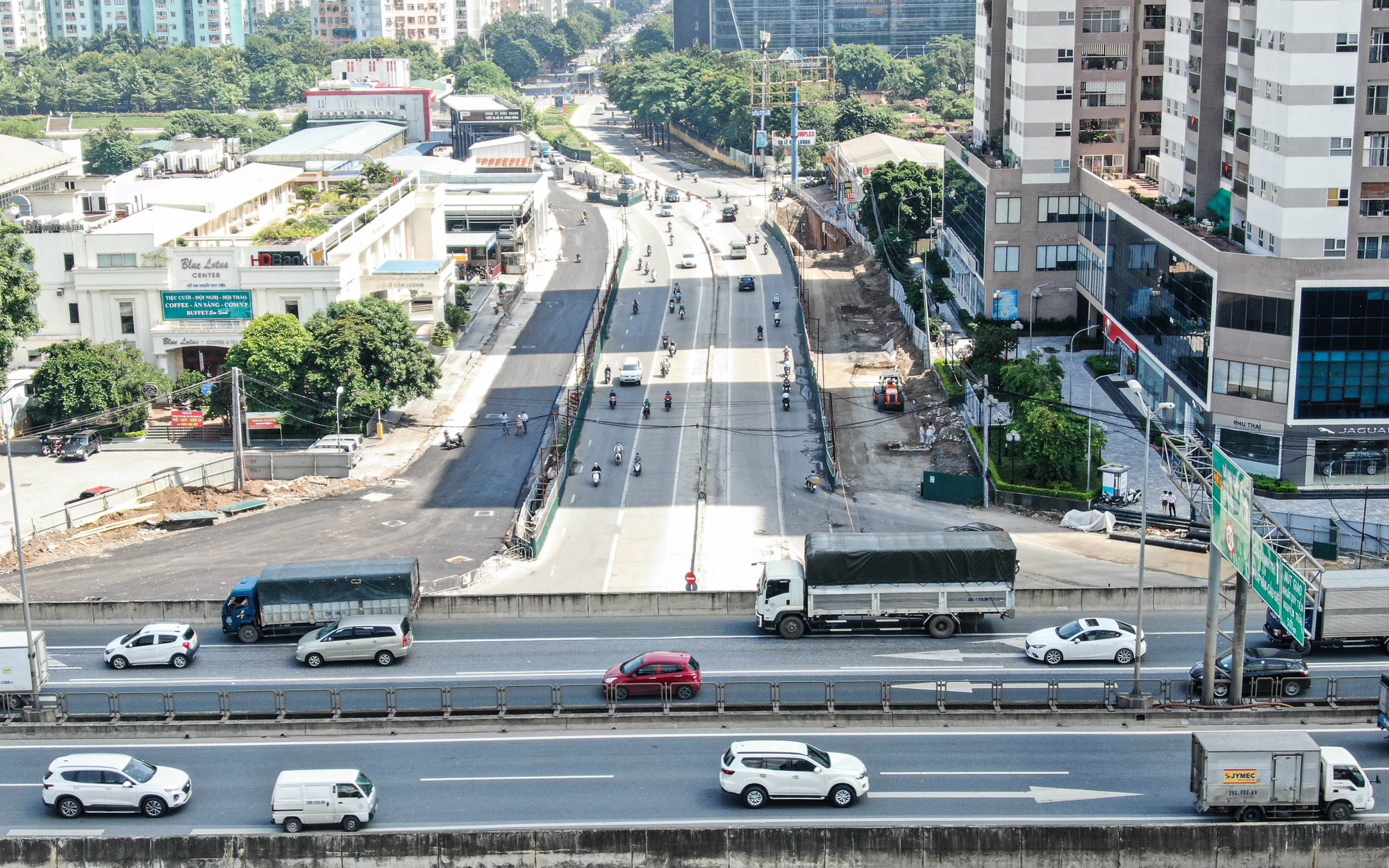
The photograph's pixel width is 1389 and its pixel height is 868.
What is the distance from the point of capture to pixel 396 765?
46188mm

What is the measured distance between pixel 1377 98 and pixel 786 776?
4901cm

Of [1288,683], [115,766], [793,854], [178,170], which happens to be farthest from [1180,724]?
[178,170]

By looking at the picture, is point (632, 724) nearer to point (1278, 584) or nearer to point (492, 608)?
point (492, 608)

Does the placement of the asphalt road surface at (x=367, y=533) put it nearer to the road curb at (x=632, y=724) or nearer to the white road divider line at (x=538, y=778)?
the road curb at (x=632, y=724)

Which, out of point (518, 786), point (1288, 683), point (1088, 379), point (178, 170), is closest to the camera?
point (518, 786)

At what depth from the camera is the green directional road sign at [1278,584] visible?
146ft

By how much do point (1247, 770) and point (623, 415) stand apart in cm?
6200

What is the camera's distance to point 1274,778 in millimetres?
40906

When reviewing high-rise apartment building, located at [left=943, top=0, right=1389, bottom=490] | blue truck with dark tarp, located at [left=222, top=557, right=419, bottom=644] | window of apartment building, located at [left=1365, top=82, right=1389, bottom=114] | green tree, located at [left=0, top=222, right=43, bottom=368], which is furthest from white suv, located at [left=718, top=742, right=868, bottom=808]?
green tree, located at [left=0, top=222, right=43, bottom=368]

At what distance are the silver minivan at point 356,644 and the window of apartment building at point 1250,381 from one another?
145 feet

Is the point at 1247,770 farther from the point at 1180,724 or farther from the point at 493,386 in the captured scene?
the point at 493,386

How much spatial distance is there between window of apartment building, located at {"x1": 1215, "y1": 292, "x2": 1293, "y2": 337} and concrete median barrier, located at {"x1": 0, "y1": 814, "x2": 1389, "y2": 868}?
3809 centimetres

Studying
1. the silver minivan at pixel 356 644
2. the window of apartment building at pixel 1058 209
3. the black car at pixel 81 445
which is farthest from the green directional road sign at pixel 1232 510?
the black car at pixel 81 445

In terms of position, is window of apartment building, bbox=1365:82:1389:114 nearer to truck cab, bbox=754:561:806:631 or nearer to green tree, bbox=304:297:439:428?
truck cab, bbox=754:561:806:631
